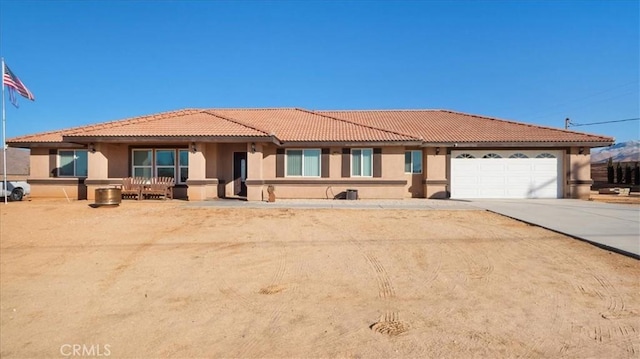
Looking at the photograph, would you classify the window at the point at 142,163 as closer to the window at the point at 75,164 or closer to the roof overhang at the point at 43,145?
the roof overhang at the point at 43,145

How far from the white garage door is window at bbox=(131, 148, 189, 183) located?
571 inches

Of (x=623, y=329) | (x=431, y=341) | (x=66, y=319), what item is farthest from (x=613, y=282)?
(x=66, y=319)

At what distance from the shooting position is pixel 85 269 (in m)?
7.02

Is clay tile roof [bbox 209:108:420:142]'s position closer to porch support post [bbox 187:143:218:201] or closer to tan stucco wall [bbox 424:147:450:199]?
tan stucco wall [bbox 424:147:450:199]

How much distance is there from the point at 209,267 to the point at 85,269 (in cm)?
235

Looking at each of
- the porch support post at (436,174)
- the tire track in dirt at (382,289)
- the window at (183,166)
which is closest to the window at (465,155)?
the porch support post at (436,174)

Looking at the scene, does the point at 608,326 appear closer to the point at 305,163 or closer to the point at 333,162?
the point at 333,162

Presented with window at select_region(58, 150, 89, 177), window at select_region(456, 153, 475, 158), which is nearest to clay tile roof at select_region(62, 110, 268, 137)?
window at select_region(58, 150, 89, 177)

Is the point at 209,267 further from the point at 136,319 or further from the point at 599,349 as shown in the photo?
the point at 599,349

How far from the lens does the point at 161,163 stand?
1945 cm

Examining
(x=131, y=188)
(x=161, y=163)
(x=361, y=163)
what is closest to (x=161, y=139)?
(x=161, y=163)

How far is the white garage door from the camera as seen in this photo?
65.8 feet

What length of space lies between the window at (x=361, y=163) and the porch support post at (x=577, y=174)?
10.7 metres
